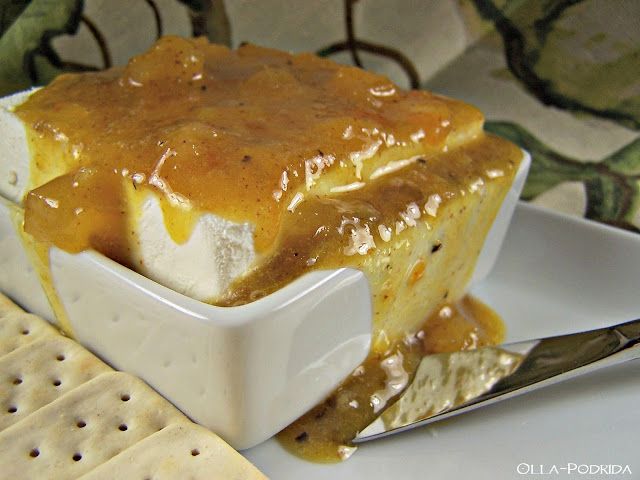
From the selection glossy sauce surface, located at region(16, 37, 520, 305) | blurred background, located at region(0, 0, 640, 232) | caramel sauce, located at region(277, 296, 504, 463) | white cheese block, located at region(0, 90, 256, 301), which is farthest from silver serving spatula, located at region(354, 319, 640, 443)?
blurred background, located at region(0, 0, 640, 232)

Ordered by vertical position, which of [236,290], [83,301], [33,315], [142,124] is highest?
[142,124]

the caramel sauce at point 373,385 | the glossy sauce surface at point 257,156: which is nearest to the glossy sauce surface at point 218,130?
the glossy sauce surface at point 257,156

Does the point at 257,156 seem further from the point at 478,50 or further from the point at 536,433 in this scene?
the point at 478,50

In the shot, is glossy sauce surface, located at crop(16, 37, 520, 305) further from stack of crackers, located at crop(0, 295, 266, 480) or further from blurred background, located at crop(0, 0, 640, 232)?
blurred background, located at crop(0, 0, 640, 232)

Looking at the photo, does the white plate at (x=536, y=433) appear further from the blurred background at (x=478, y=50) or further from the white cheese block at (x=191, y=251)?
the blurred background at (x=478, y=50)

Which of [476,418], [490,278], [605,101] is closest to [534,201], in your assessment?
[490,278]

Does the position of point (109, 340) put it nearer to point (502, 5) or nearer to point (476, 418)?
point (476, 418)
